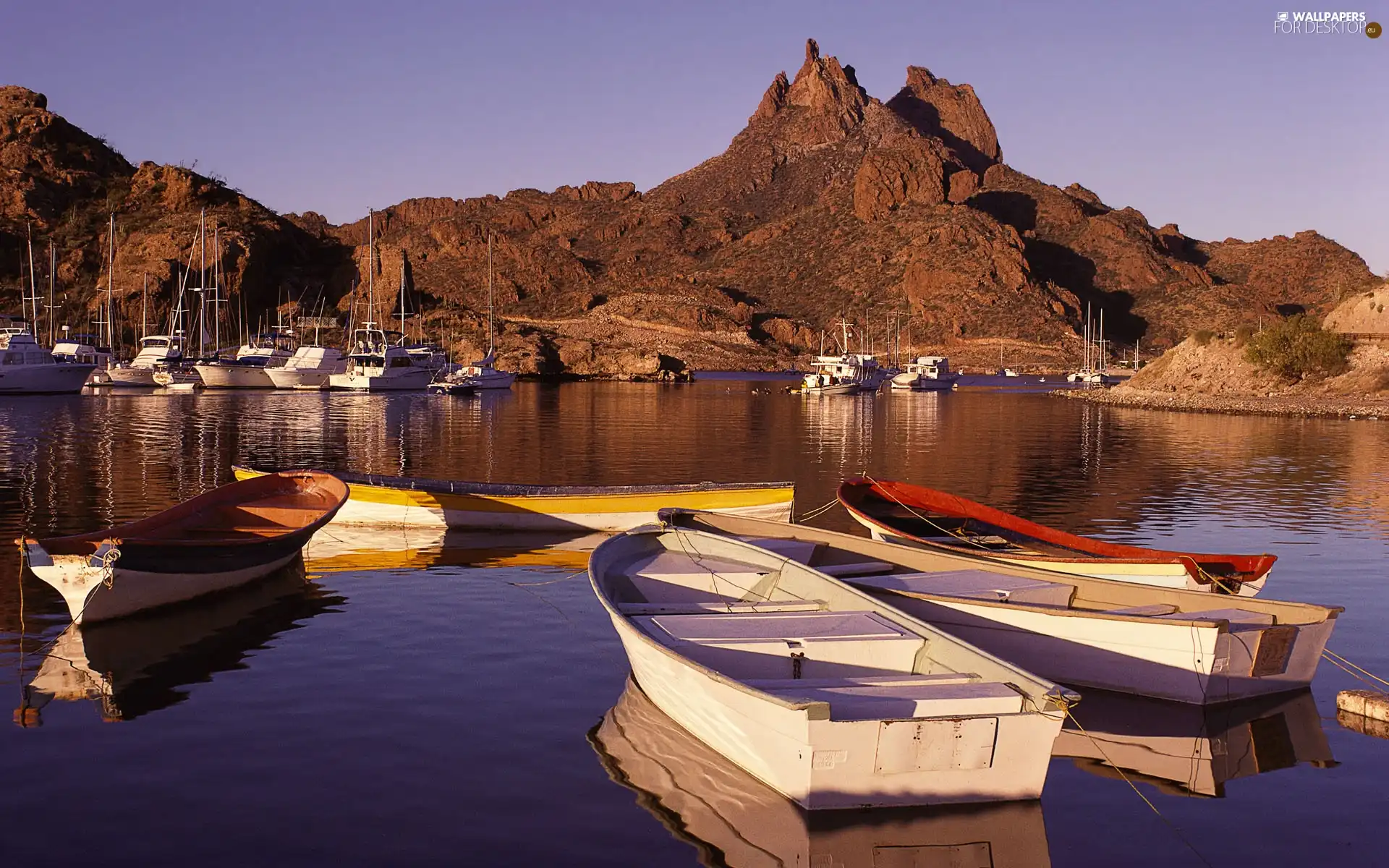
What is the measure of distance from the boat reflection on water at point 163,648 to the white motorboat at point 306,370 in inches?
3602

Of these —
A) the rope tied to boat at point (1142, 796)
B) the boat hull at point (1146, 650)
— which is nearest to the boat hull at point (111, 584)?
the boat hull at point (1146, 650)

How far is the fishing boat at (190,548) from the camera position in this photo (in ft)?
51.3

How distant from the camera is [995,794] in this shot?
9367 mm

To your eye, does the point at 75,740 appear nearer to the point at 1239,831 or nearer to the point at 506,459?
the point at 1239,831

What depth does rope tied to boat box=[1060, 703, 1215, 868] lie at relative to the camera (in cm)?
925

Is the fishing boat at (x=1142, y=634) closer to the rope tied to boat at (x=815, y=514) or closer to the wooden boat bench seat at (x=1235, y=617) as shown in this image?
the wooden boat bench seat at (x=1235, y=617)

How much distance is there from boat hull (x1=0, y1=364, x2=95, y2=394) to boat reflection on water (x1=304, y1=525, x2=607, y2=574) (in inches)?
2925

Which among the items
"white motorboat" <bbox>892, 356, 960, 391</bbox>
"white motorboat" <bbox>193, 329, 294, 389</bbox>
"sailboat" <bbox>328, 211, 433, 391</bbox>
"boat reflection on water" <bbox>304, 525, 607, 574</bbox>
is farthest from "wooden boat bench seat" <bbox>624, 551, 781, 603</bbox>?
"white motorboat" <bbox>892, 356, 960, 391</bbox>

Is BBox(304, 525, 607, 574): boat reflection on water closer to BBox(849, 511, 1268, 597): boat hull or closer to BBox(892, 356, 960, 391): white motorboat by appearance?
BBox(849, 511, 1268, 597): boat hull

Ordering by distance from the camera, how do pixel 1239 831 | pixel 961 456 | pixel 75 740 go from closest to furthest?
pixel 1239 831, pixel 75 740, pixel 961 456

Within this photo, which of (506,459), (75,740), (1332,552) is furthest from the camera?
(506,459)

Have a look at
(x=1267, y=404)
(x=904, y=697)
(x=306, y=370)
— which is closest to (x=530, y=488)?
(x=904, y=697)

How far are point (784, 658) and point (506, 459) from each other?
32.1 metres

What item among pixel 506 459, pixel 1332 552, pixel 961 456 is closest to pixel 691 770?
pixel 1332 552
